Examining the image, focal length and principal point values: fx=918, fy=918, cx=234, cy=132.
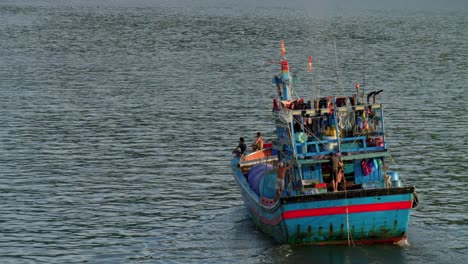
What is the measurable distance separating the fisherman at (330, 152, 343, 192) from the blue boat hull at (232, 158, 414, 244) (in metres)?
1.33

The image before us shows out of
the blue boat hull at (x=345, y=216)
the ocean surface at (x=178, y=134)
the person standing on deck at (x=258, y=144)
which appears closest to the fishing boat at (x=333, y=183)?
the blue boat hull at (x=345, y=216)

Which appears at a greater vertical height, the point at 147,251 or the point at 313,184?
the point at 313,184

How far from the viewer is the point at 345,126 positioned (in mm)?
41781

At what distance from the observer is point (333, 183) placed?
40.0 meters

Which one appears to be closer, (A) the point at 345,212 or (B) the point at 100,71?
(A) the point at 345,212

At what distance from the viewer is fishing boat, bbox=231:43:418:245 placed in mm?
39062

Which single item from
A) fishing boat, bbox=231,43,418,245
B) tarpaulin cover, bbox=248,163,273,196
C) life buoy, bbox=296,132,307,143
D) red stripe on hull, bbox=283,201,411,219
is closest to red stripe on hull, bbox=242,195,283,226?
fishing boat, bbox=231,43,418,245

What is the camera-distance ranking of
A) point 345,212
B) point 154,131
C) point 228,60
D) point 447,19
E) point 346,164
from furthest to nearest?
point 447,19 < point 228,60 < point 154,131 < point 346,164 < point 345,212

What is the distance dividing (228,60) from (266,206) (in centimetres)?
7291

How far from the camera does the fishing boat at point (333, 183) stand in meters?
39.1

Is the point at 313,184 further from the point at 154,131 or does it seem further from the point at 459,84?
the point at 459,84

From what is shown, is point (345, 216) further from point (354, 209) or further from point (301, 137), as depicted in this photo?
point (301, 137)

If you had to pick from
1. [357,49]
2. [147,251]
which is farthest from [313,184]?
[357,49]

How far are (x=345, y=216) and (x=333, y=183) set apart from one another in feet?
5.27
